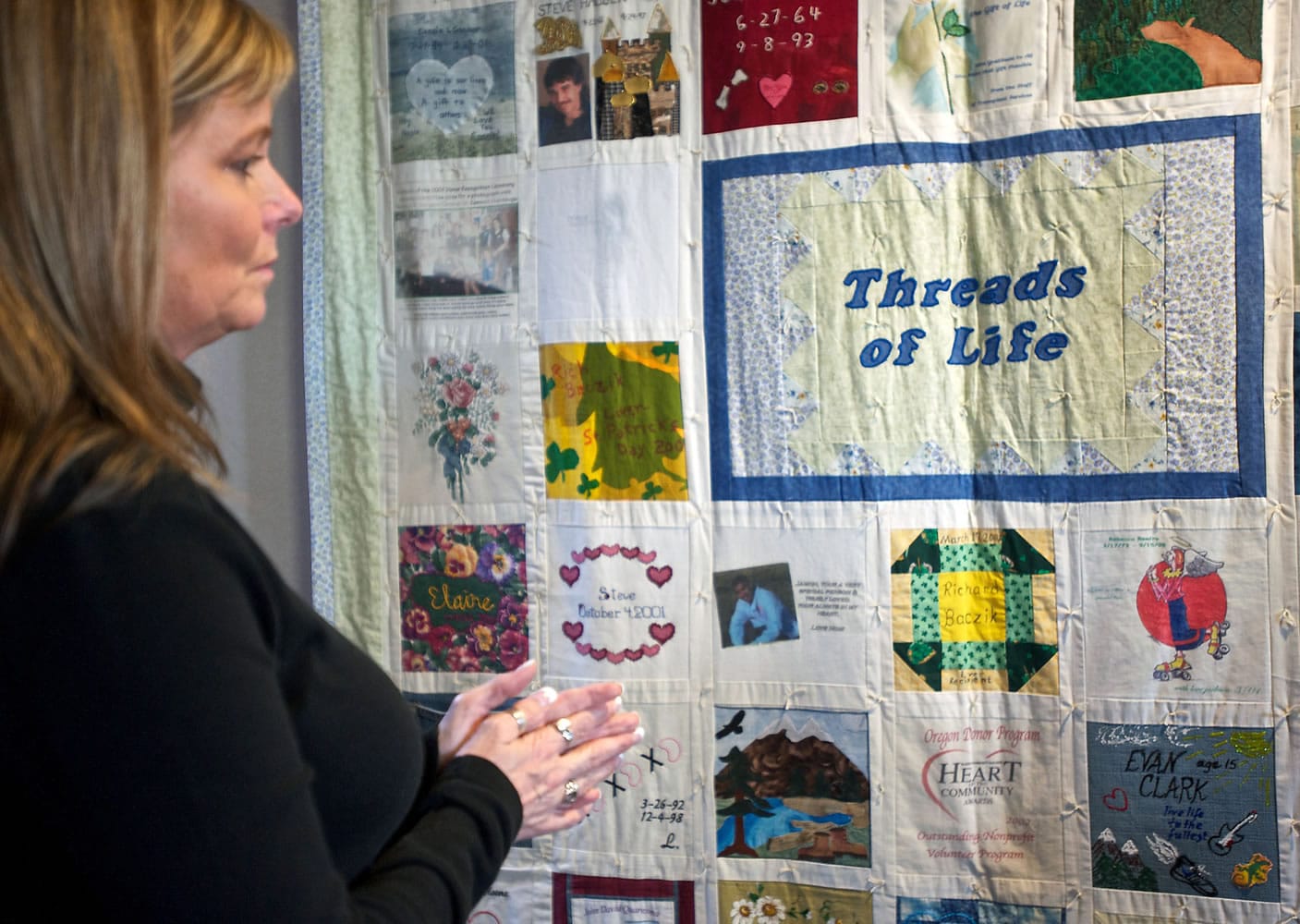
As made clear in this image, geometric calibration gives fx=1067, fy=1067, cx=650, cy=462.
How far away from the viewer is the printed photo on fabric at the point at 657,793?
2.00 metres

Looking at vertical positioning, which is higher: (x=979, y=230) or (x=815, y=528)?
(x=979, y=230)

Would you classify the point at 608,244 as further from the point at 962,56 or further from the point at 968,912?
the point at 968,912

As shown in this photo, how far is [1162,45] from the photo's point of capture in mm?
1740

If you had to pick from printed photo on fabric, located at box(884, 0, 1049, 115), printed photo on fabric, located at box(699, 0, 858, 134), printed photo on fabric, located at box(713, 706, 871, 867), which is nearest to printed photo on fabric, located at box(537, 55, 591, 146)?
printed photo on fabric, located at box(699, 0, 858, 134)

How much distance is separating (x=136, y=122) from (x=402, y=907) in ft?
1.72

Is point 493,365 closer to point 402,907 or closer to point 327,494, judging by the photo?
point 327,494

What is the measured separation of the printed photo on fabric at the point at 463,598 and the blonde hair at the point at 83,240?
147cm

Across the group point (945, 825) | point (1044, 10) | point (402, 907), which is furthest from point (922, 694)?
point (402, 907)

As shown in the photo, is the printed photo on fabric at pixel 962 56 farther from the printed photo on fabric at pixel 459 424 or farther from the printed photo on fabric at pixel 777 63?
the printed photo on fabric at pixel 459 424

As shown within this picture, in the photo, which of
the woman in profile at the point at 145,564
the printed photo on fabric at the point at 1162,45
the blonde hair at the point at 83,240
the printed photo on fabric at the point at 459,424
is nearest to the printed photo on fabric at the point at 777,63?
the printed photo on fabric at the point at 1162,45

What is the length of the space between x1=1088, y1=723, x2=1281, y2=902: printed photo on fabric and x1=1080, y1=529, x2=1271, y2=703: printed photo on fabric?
8cm

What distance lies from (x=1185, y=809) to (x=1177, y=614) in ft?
1.07

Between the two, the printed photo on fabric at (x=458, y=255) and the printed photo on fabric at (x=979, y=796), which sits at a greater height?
the printed photo on fabric at (x=458, y=255)

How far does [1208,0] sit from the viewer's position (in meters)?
1.72
